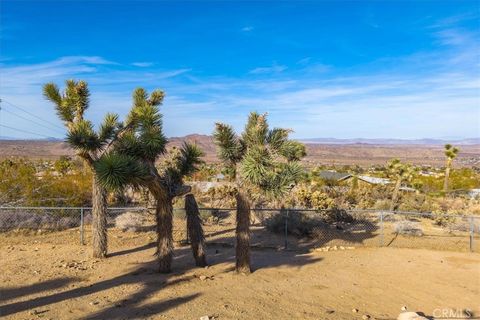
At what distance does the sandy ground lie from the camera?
836 cm

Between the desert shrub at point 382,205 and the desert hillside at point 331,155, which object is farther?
the desert hillside at point 331,155

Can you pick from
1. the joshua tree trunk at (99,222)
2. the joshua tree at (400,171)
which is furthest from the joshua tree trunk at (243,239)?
the joshua tree at (400,171)

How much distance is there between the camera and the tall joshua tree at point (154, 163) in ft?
32.6

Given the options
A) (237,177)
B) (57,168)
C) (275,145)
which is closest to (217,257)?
(237,177)

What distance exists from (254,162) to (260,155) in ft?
0.74

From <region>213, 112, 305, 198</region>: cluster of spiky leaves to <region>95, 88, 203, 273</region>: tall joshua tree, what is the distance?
4.64 ft

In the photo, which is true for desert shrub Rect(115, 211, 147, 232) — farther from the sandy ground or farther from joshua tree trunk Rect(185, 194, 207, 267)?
joshua tree trunk Rect(185, 194, 207, 267)

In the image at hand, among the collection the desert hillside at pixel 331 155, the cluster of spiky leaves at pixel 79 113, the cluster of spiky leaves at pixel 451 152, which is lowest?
the desert hillside at pixel 331 155

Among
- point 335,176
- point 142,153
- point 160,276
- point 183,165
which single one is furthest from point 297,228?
point 335,176

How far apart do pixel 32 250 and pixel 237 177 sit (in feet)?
24.4

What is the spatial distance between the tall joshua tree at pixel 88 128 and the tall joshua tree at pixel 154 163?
1.29ft

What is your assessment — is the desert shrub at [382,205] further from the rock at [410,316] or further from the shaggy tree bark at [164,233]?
the rock at [410,316]

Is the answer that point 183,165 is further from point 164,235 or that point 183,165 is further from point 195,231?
point 164,235

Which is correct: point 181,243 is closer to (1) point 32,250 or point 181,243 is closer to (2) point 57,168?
(1) point 32,250
